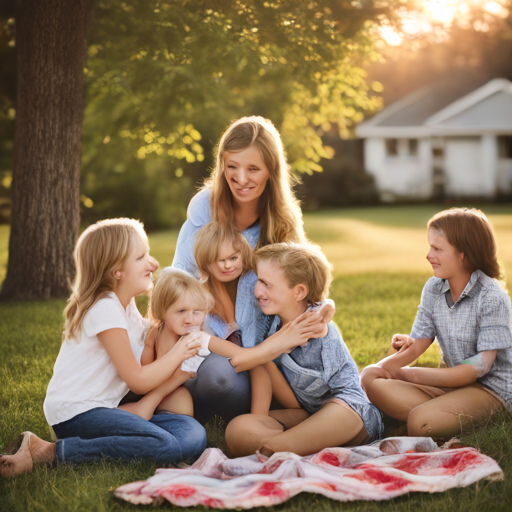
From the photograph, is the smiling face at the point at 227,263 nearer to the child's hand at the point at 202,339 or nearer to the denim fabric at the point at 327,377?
the child's hand at the point at 202,339

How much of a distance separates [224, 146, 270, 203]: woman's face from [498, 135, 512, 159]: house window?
2434 cm

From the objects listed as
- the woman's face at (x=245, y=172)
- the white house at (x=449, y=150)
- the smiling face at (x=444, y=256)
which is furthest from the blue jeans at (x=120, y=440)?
the white house at (x=449, y=150)

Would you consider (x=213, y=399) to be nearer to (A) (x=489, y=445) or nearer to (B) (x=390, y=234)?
(A) (x=489, y=445)

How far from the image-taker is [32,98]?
7051 millimetres

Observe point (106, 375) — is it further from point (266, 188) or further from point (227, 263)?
point (266, 188)

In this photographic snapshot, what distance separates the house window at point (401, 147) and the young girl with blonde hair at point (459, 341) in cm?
2466

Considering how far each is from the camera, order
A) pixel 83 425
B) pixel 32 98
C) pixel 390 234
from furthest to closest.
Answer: pixel 390 234, pixel 32 98, pixel 83 425

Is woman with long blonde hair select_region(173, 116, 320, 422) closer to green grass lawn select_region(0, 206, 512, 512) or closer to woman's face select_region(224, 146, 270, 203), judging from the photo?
woman's face select_region(224, 146, 270, 203)

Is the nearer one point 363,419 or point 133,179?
point 363,419

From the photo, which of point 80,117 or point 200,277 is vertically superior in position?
point 80,117

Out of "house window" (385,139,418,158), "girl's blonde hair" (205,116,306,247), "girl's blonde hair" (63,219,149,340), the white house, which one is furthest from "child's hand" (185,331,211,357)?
"house window" (385,139,418,158)

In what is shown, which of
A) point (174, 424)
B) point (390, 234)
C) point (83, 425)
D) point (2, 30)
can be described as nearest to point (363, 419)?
point (174, 424)

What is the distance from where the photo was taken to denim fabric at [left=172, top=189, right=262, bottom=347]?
3.46 m

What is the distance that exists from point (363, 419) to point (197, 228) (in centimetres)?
148
